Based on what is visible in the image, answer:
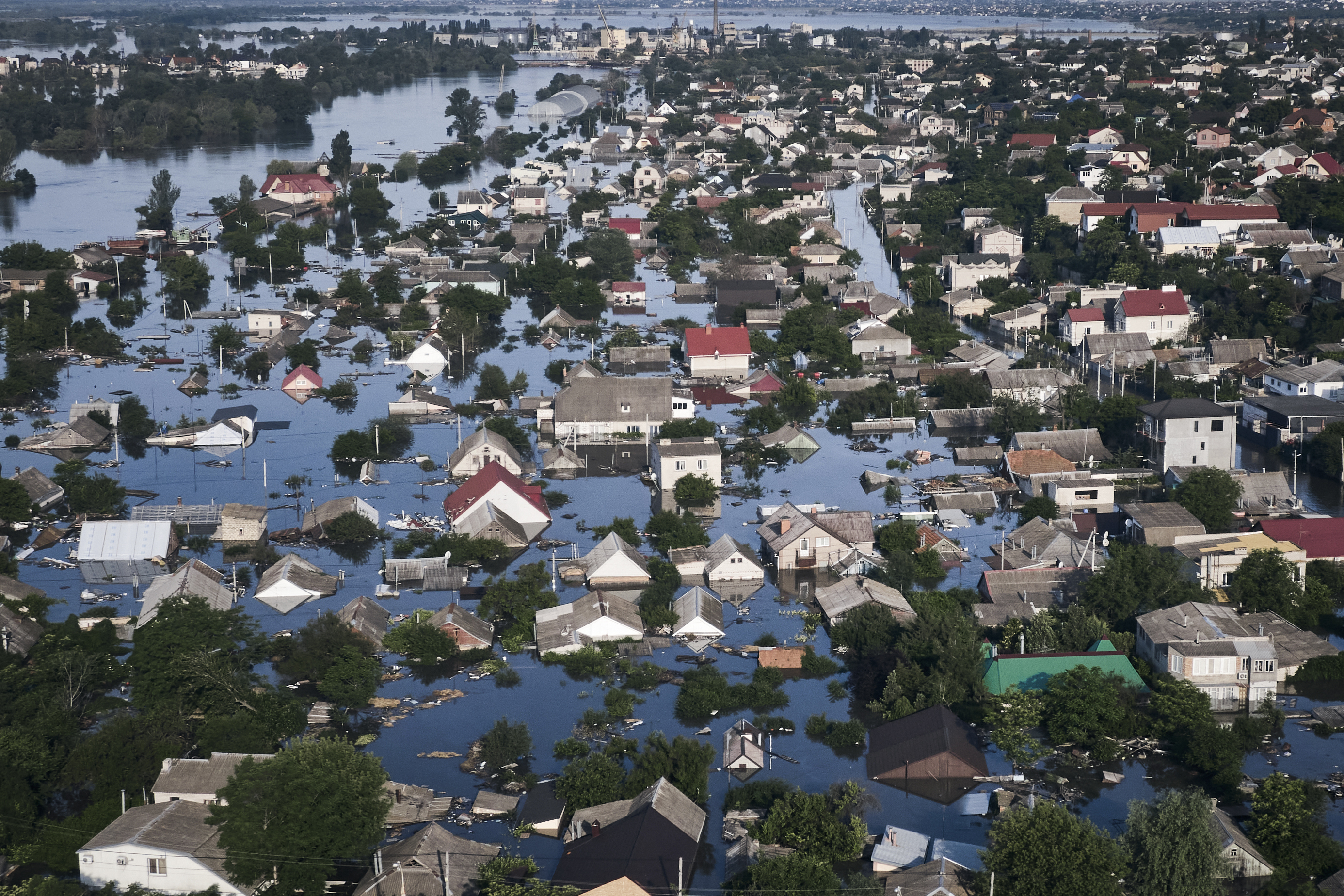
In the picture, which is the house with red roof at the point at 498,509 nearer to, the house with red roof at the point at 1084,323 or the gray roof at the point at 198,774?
the gray roof at the point at 198,774

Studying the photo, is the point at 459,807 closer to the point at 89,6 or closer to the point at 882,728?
the point at 882,728

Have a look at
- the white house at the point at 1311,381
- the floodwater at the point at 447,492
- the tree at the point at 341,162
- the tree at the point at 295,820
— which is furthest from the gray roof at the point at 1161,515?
the tree at the point at 341,162

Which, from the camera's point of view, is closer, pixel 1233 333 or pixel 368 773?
pixel 368 773

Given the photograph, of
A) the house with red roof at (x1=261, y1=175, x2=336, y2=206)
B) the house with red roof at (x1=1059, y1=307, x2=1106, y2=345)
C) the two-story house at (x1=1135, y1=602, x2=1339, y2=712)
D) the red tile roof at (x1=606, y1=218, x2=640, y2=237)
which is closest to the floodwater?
the two-story house at (x1=1135, y1=602, x2=1339, y2=712)

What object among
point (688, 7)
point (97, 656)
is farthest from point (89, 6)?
point (97, 656)

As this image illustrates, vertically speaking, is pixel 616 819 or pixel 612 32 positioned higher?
pixel 612 32

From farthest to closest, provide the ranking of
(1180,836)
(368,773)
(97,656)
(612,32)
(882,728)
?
(612,32) < (97,656) < (882,728) < (368,773) < (1180,836)

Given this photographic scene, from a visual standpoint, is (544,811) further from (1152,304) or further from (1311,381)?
(1152,304)
